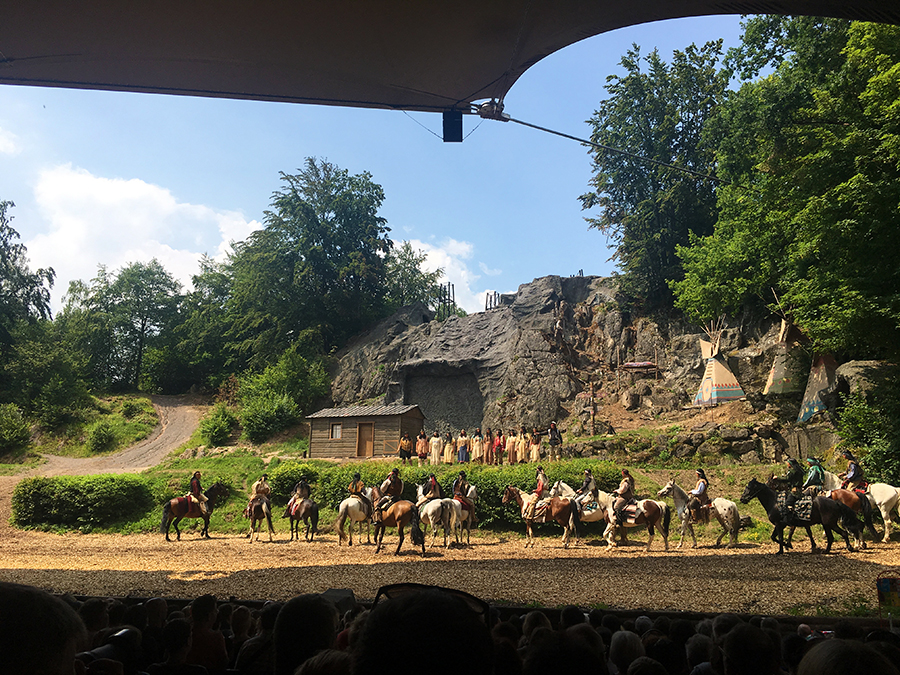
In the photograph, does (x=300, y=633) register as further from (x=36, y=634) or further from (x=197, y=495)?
(x=197, y=495)

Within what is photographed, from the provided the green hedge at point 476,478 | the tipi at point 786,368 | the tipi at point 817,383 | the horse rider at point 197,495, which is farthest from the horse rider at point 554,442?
the horse rider at point 197,495

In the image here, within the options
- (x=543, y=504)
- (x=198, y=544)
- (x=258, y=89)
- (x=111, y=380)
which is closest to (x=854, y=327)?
(x=543, y=504)

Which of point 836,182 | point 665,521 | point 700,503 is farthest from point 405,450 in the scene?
point 836,182

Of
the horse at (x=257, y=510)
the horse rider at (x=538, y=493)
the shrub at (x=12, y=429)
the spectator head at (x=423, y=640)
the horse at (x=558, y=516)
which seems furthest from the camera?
the shrub at (x=12, y=429)

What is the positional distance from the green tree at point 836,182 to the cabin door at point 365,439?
19615mm

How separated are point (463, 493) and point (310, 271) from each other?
35.8m

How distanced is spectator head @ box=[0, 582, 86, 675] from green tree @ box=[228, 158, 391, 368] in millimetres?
46032

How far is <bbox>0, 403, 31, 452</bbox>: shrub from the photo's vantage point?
32.8 m

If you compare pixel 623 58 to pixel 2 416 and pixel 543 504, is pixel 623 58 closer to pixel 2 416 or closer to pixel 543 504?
pixel 543 504

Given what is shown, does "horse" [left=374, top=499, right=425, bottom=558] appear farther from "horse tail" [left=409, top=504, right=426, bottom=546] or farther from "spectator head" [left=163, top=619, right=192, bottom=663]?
"spectator head" [left=163, top=619, right=192, bottom=663]

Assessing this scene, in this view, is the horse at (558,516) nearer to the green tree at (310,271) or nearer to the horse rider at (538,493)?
the horse rider at (538,493)

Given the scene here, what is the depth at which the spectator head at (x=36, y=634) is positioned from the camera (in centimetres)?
113

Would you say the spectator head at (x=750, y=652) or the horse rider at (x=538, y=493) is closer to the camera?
the spectator head at (x=750, y=652)

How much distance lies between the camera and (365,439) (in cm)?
2811
